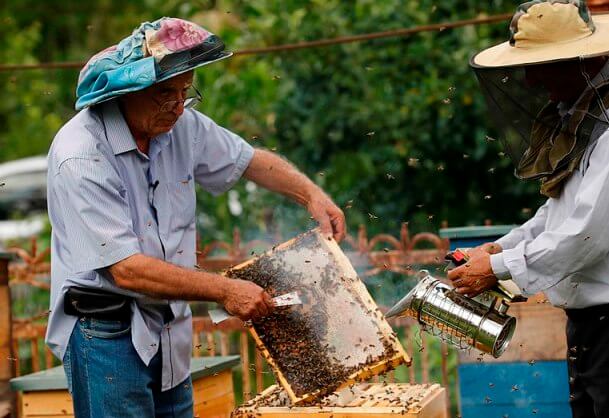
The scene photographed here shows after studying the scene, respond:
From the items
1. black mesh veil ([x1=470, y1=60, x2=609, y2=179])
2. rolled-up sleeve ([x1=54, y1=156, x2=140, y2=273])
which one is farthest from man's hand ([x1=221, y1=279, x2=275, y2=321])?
black mesh veil ([x1=470, y1=60, x2=609, y2=179])

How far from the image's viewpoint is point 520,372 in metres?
4.67

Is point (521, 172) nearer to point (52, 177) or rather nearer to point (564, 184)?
point (564, 184)

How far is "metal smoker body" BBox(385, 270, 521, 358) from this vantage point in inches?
143

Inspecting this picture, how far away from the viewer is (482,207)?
302 inches

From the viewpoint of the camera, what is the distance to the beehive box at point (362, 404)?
3.68 meters

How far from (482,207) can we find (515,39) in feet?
13.4

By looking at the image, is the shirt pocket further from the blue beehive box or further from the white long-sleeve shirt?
the blue beehive box

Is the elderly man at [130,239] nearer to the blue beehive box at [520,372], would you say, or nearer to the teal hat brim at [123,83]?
the teal hat brim at [123,83]

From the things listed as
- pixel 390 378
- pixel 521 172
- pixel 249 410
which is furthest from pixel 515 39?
pixel 390 378

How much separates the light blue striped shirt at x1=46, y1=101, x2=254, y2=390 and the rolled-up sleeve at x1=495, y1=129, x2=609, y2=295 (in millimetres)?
1177

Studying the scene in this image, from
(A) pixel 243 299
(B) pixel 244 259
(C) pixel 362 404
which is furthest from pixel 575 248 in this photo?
(B) pixel 244 259

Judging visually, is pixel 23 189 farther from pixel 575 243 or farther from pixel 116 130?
pixel 575 243

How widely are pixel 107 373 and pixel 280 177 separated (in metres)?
1.09

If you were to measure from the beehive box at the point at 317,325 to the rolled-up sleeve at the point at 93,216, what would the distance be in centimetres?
58
